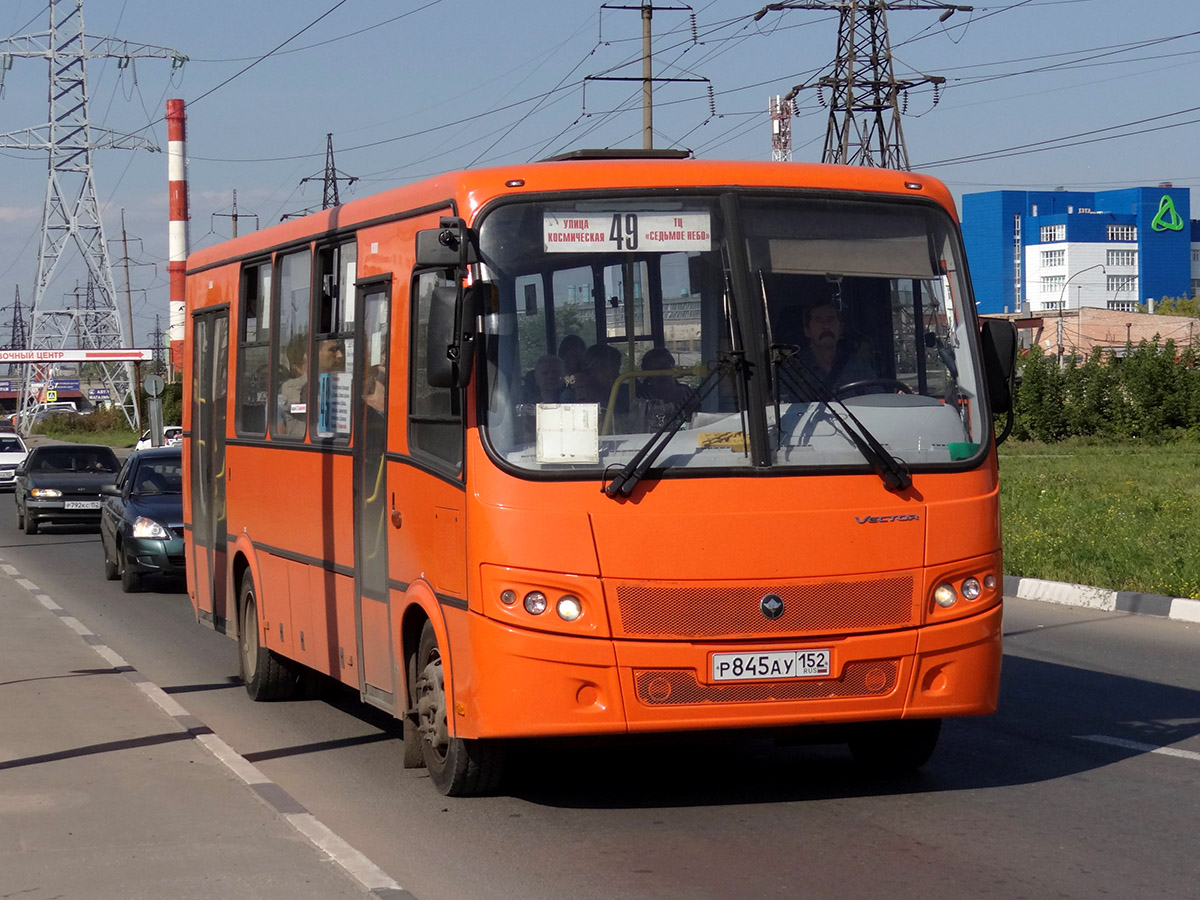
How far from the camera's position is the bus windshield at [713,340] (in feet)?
21.7

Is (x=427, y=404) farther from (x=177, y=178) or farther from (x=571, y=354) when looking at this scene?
(x=177, y=178)

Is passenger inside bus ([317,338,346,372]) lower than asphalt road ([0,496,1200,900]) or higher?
higher

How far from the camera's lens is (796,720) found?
21.5 feet

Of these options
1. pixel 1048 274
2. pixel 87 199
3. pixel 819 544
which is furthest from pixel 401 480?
pixel 1048 274

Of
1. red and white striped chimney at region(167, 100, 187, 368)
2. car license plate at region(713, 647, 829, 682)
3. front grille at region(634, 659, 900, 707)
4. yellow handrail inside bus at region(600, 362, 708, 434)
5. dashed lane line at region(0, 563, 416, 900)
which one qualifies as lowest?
dashed lane line at region(0, 563, 416, 900)

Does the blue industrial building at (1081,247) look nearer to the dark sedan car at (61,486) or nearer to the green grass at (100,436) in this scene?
the green grass at (100,436)

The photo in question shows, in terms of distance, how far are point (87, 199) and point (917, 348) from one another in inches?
3011

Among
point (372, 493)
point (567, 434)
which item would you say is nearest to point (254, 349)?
point (372, 493)

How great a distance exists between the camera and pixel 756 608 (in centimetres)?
652

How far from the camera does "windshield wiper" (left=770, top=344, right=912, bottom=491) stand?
6.69 meters

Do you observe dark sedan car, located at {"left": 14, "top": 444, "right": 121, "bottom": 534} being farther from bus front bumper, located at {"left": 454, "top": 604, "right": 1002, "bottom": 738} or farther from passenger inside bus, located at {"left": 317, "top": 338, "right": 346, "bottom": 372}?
bus front bumper, located at {"left": 454, "top": 604, "right": 1002, "bottom": 738}

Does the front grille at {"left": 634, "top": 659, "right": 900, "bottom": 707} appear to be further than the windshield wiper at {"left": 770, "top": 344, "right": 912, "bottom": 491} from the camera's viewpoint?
No

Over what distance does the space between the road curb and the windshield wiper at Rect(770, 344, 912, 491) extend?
798 cm

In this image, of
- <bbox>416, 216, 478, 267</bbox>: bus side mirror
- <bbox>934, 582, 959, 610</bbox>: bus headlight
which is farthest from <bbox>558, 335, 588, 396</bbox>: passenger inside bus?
<bbox>934, 582, 959, 610</bbox>: bus headlight
